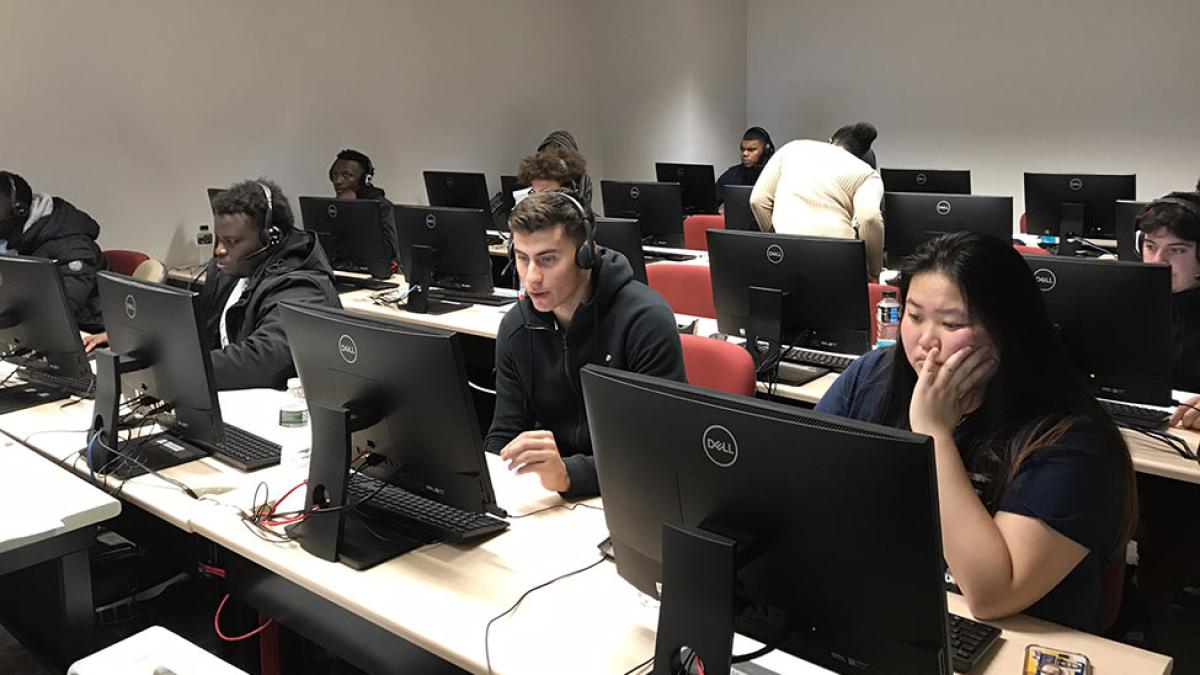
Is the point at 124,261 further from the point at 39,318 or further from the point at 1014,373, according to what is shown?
the point at 1014,373

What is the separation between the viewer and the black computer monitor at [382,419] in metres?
1.62

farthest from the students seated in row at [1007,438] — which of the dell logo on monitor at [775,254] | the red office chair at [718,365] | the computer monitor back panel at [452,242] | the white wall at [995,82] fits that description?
the white wall at [995,82]

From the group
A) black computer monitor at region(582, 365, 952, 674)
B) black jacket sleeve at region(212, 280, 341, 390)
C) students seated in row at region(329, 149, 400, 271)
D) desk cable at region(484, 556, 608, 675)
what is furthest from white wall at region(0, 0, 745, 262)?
black computer monitor at region(582, 365, 952, 674)

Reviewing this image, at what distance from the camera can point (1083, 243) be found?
4.86 metres

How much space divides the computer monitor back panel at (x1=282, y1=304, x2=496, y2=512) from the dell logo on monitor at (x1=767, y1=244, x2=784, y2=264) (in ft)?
4.69

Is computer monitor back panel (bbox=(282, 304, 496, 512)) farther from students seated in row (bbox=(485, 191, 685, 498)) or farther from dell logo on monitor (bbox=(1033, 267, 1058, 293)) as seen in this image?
dell logo on monitor (bbox=(1033, 267, 1058, 293))

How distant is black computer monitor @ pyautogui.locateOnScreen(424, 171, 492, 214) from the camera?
5895mm

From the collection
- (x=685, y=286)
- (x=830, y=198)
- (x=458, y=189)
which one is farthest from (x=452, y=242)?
(x=458, y=189)

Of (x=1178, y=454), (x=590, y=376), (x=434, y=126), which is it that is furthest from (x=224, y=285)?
(x=434, y=126)

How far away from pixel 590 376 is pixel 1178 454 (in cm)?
166

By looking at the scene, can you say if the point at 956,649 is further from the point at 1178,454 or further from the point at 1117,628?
the point at 1178,454

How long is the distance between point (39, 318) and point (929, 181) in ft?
16.4

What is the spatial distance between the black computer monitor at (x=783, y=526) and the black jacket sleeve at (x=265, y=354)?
70.3 inches

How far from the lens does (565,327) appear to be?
223 cm
